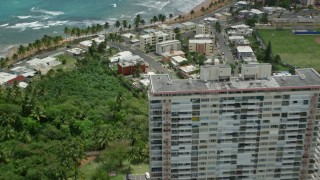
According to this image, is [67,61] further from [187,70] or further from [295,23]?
[295,23]

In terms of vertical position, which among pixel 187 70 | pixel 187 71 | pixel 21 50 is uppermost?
pixel 21 50

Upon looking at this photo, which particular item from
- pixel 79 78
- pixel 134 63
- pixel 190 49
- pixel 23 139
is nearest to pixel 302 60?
pixel 190 49

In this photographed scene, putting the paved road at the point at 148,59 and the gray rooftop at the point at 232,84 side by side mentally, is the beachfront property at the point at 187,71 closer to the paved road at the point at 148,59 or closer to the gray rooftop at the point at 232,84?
the paved road at the point at 148,59

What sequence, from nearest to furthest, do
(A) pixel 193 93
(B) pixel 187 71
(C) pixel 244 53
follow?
(A) pixel 193 93
(B) pixel 187 71
(C) pixel 244 53

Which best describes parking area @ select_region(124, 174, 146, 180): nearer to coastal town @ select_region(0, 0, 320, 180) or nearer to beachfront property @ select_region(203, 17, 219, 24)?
coastal town @ select_region(0, 0, 320, 180)

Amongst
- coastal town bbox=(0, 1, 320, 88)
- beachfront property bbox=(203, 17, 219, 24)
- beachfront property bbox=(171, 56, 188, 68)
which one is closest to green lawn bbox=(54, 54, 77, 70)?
coastal town bbox=(0, 1, 320, 88)

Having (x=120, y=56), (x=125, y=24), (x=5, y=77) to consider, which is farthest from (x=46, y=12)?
(x=5, y=77)

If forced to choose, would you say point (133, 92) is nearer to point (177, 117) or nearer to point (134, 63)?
point (134, 63)
